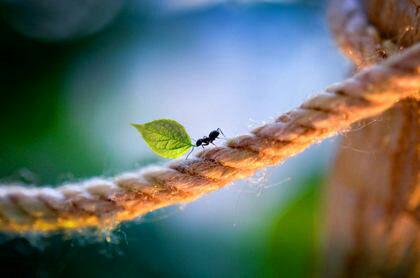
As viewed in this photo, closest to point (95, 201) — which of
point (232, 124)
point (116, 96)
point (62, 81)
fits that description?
point (232, 124)

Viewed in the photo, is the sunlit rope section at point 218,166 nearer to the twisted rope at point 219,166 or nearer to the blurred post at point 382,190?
the twisted rope at point 219,166

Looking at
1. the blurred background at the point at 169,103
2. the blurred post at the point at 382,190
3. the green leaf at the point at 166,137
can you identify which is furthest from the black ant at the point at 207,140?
the blurred background at the point at 169,103

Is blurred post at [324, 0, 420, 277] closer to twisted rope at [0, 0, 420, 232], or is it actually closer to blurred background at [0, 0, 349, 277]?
twisted rope at [0, 0, 420, 232]

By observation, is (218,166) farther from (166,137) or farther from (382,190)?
(382,190)

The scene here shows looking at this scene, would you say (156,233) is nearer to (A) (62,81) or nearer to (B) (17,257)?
(B) (17,257)

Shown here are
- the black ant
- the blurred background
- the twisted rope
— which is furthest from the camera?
the blurred background

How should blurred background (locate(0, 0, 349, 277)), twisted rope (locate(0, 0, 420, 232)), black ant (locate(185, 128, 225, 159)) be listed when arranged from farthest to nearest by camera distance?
blurred background (locate(0, 0, 349, 277))
black ant (locate(185, 128, 225, 159))
twisted rope (locate(0, 0, 420, 232))

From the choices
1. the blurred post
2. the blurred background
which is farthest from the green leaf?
the blurred background
